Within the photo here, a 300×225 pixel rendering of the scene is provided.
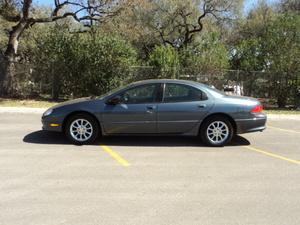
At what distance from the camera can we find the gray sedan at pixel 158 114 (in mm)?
9461

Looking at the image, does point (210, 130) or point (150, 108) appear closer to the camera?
point (150, 108)

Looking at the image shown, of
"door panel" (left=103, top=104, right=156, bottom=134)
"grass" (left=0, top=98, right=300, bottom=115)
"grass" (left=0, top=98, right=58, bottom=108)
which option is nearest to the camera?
"door panel" (left=103, top=104, right=156, bottom=134)

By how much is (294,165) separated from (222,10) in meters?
32.3

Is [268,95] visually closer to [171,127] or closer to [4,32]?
[171,127]

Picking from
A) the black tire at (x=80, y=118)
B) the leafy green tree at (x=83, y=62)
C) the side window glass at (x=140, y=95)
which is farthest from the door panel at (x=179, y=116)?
the leafy green tree at (x=83, y=62)

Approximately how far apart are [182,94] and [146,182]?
3536 millimetres

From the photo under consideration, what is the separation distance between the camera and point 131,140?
33.6ft

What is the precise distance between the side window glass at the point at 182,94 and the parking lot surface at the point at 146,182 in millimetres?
1024

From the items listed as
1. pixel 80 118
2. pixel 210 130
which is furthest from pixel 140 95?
pixel 210 130

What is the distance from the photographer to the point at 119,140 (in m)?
10.2

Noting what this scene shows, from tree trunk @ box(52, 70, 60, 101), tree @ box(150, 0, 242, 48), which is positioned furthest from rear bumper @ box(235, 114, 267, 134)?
tree @ box(150, 0, 242, 48)

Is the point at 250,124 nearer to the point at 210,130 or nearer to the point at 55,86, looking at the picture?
the point at 210,130

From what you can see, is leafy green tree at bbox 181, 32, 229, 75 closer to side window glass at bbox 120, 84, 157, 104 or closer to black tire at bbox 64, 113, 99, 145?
side window glass at bbox 120, 84, 157, 104

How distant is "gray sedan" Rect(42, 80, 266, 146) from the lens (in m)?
9.46
